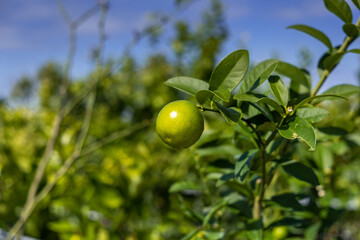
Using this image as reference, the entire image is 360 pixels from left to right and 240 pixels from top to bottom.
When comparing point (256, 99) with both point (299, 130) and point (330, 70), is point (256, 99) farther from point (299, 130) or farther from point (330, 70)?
point (330, 70)

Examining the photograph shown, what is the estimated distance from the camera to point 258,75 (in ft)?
1.36

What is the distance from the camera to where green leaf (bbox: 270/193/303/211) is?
55 centimetres

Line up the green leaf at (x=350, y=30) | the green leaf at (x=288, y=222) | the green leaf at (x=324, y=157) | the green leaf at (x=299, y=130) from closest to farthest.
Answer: the green leaf at (x=299, y=130)
the green leaf at (x=350, y=30)
the green leaf at (x=288, y=222)
the green leaf at (x=324, y=157)

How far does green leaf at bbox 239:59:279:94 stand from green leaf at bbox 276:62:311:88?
11 centimetres

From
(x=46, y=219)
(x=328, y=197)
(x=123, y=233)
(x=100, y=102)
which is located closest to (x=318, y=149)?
(x=328, y=197)

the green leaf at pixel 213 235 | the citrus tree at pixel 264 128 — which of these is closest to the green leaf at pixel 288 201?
the citrus tree at pixel 264 128

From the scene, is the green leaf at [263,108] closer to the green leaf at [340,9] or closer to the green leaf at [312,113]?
the green leaf at [312,113]

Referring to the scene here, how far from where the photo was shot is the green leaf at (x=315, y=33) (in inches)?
20.4

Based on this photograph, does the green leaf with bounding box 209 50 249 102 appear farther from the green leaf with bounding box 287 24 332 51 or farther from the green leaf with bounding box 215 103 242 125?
the green leaf with bounding box 287 24 332 51

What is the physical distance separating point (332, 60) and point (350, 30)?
0.16 ft

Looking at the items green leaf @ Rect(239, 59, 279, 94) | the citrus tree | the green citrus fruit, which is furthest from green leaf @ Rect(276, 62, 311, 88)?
the green citrus fruit

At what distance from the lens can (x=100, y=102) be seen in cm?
305

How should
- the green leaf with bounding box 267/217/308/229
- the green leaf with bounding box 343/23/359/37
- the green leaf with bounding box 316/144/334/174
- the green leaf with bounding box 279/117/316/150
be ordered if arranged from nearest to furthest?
the green leaf with bounding box 279/117/316/150
the green leaf with bounding box 343/23/359/37
the green leaf with bounding box 267/217/308/229
the green leaf with bounding box 316/144/334/174

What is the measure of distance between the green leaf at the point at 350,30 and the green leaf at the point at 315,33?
46mm
